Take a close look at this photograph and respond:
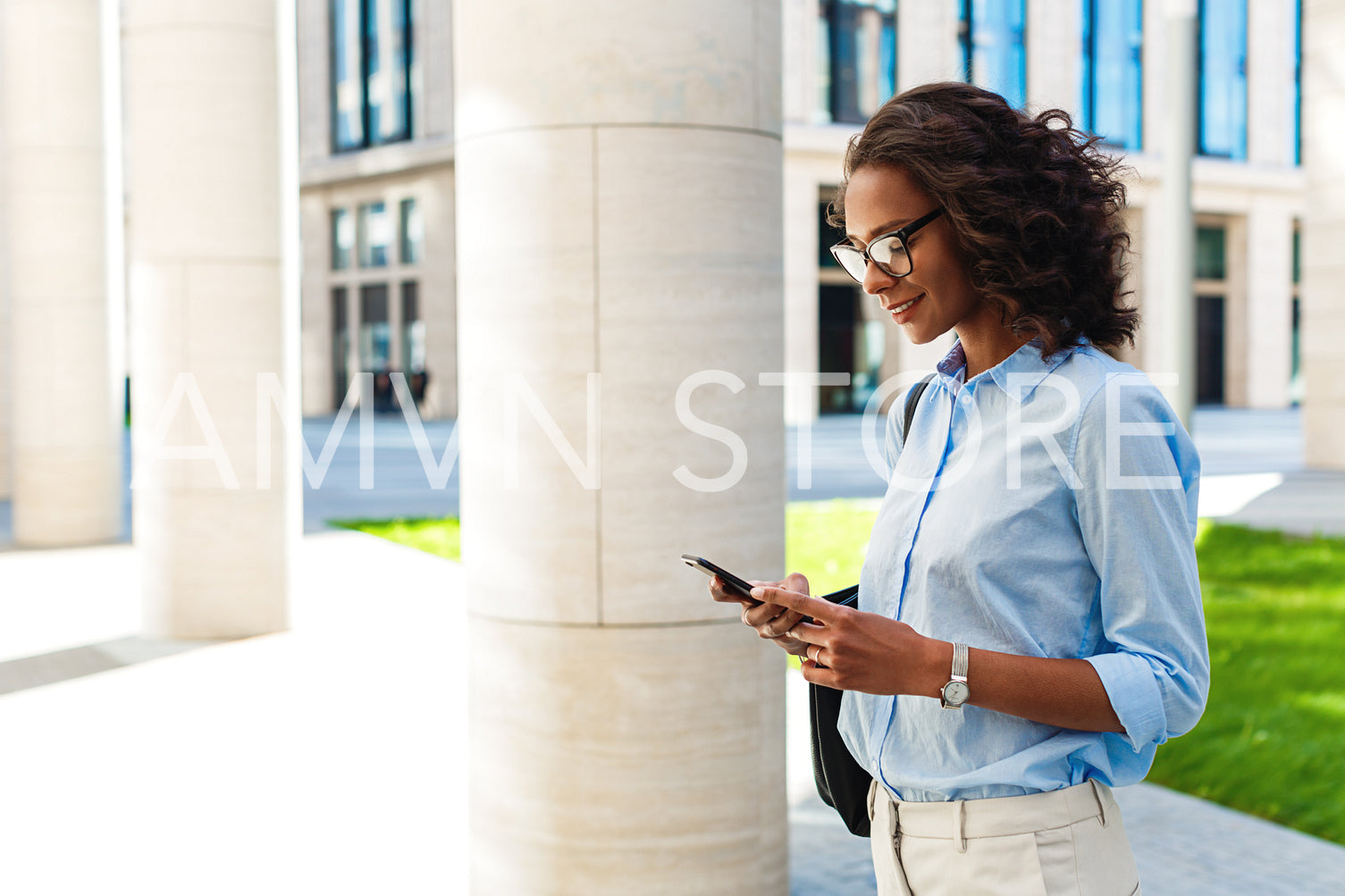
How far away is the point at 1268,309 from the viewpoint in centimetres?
4694

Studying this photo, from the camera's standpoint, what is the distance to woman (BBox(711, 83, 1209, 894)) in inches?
69.6

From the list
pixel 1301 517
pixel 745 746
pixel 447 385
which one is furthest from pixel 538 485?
pixel 447 385

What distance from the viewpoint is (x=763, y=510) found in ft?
14.3

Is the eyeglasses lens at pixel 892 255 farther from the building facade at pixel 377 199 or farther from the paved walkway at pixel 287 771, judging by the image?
the building facade at pixel 377 199

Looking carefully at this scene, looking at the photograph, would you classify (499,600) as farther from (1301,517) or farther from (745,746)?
(1301,517)

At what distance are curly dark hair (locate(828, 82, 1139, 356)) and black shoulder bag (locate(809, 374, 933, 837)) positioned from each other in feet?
1.11

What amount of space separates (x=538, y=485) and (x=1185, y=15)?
8563mm

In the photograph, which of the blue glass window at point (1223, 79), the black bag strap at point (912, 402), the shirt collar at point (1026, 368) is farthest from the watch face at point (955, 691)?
the blue glass window at point (1223, 79)

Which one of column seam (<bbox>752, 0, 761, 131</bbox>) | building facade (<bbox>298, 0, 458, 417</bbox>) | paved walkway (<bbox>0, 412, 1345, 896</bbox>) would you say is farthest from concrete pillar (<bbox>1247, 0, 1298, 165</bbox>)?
column seam (<bbox>752, 0, 761, 131</bbox>)

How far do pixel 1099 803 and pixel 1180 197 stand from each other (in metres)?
9.92

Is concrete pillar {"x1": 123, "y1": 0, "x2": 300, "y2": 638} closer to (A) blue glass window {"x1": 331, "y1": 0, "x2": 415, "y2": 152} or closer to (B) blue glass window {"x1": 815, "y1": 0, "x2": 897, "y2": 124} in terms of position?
(B) blue glass window {"x1": 815, "y1": 0, "x2": 897, "y2": 124}

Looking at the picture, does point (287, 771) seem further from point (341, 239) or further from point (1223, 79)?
point (1223, 79)

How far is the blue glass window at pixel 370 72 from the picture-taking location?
44.2 m

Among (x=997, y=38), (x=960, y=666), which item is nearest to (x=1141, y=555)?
A: (x=960, y=666)
